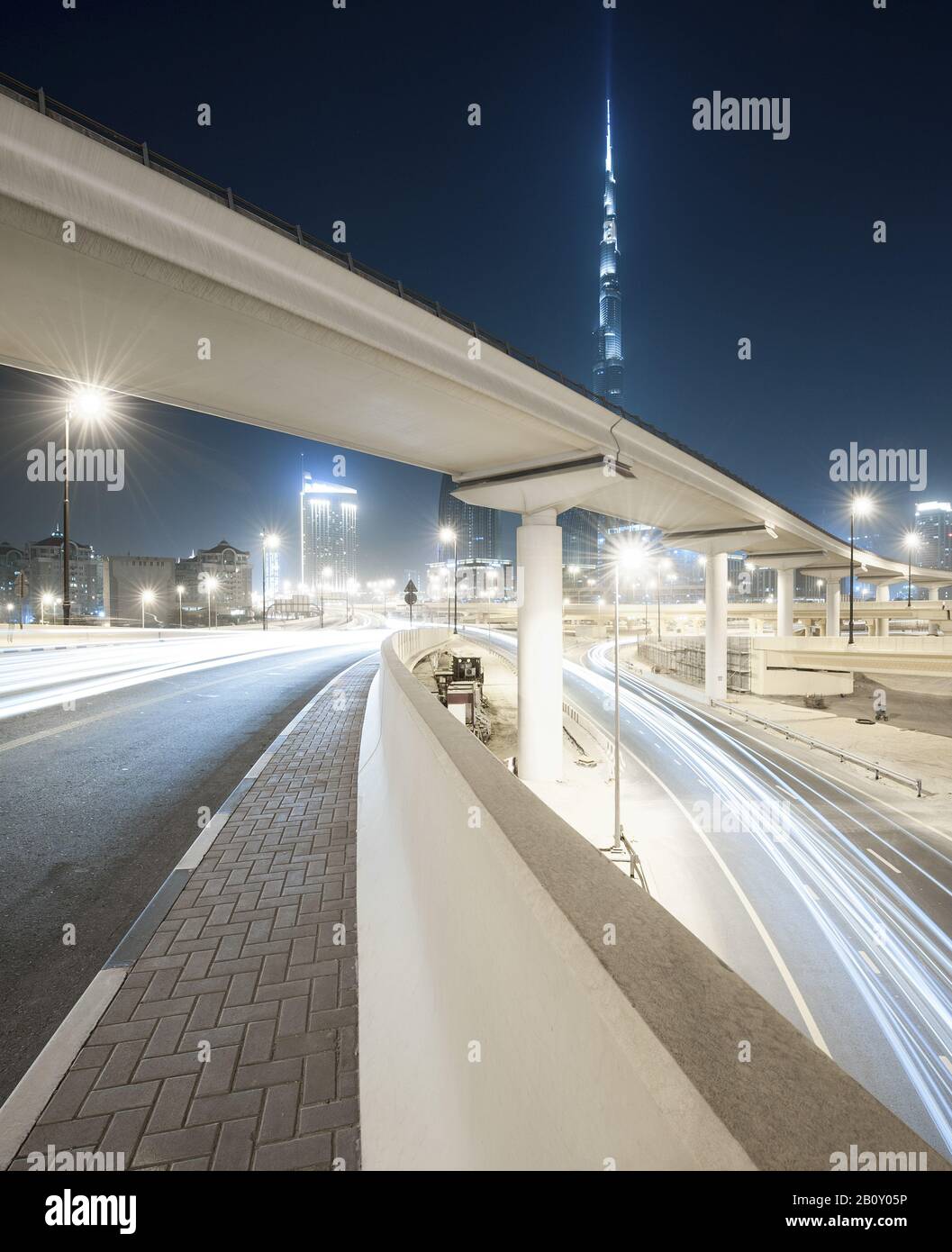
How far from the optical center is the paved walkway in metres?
2.83

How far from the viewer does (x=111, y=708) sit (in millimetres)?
13461

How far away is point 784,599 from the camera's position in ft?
202

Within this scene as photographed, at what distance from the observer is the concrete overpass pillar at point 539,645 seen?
21.5m

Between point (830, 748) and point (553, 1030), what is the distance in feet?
107

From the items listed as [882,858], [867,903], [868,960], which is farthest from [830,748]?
[868,960]

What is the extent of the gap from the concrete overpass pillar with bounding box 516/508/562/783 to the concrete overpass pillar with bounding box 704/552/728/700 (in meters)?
24.4

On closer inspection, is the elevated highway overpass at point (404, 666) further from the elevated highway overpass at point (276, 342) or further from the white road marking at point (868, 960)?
the white road marking at point (868, 960)

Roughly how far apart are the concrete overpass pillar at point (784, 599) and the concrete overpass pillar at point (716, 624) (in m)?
21.6

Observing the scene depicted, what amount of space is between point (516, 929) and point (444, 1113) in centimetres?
110

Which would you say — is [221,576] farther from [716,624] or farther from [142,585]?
[716,624]

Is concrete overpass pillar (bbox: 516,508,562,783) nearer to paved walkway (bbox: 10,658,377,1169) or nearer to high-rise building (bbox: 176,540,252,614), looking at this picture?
paved walkway (bbox: 10,658,377,1169)

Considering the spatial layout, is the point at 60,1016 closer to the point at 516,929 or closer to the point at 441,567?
the point at 516,929

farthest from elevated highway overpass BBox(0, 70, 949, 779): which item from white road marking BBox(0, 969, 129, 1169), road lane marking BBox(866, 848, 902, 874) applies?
road lane marking BBox(866, 848, 902, 874)
